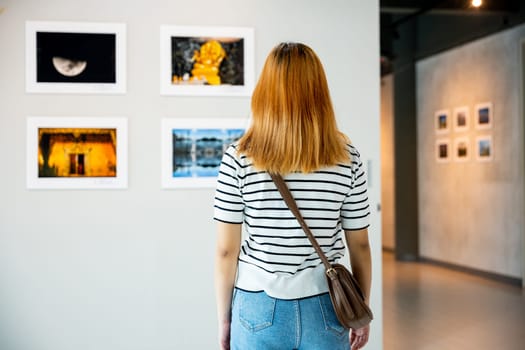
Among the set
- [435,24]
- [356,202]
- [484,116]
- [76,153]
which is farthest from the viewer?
[435,24]

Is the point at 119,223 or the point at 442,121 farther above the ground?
the point at 442,121

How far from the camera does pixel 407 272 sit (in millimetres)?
8781

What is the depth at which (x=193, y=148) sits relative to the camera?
402 centimetres

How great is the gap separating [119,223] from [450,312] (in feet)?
12.2

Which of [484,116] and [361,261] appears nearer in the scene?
[361,261]

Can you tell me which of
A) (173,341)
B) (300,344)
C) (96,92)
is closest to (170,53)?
(96,92)

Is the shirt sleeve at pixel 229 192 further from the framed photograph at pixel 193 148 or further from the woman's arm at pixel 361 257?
the framed photograph at pixel 193 148

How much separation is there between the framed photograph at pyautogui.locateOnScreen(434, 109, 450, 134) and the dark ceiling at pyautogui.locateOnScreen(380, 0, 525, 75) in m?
0.96

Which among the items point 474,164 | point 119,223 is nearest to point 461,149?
point 474,164

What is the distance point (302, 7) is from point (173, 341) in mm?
2399

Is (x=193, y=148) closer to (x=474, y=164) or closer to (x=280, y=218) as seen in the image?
(x=280, y=218)

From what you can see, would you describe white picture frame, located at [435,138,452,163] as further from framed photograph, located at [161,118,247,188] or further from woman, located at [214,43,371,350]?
woman, located at [214,43,371,350]

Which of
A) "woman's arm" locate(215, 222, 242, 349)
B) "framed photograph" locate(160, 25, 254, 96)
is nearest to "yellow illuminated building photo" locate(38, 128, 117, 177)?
"framed photograph" locate(160, 25, 254, 96)

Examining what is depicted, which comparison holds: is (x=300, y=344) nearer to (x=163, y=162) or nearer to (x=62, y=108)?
(x=163, y=162)
